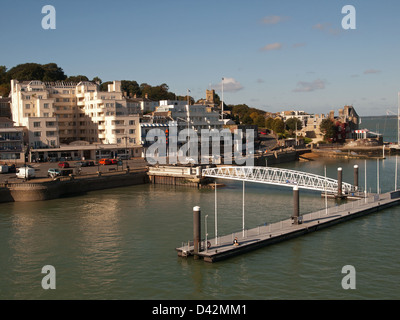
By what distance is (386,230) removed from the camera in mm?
36969

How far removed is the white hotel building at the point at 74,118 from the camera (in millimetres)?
74500

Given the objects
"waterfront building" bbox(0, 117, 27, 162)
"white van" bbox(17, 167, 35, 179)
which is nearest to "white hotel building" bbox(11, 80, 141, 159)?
"waterfront building" bbox(0, 117, 27, 162)

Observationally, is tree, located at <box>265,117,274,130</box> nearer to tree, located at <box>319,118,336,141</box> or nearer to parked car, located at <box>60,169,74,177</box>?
tree, located at <box>319,118,336,141</box>

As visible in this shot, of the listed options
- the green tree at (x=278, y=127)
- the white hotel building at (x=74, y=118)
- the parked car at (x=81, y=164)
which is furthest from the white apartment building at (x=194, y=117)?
the green tree at (x=278, y=127)

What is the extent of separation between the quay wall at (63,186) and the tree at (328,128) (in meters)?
77.7

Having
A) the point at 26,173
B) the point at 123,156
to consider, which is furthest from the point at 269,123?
the point at 26,173

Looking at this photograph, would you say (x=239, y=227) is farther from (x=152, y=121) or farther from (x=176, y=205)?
(x=152, y=121)

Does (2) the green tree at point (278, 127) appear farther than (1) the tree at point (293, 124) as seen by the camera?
No

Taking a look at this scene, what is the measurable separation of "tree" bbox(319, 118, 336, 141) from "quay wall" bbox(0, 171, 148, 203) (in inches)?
3059

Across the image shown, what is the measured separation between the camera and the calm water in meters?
25.5

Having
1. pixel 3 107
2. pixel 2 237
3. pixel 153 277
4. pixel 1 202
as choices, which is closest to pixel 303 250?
pixel 153 277

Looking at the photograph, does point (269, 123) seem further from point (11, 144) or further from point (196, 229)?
point (196, 229)

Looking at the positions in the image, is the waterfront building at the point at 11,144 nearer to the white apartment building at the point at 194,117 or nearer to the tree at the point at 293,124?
the white apartment building at the point at 194,117
